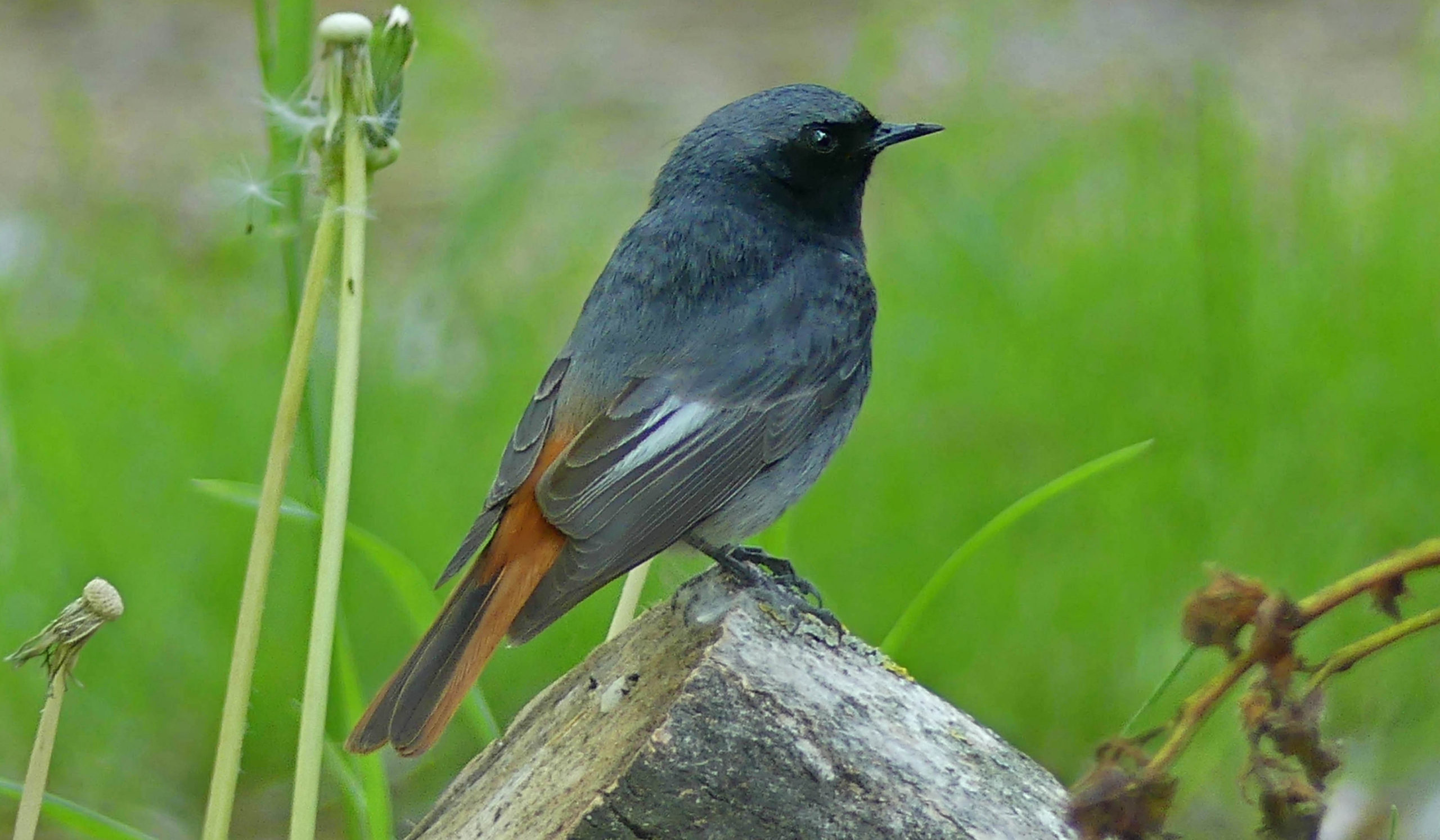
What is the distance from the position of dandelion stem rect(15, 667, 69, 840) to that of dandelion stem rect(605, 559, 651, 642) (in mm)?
1008

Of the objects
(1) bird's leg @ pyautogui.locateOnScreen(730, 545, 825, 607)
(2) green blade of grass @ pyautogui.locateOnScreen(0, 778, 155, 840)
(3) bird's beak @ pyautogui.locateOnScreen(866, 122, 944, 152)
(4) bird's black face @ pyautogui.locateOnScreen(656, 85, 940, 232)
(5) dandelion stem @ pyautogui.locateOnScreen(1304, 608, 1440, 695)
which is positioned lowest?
(2) green blade of grass @ pyautogui.locateOnScreen(0, 778, 155, 840)

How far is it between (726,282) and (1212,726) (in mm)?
1683

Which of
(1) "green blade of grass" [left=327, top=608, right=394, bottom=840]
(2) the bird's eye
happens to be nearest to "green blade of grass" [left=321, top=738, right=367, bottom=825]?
(1) "green blade of grass" [left=327, top=608, right=394, bottom=840]

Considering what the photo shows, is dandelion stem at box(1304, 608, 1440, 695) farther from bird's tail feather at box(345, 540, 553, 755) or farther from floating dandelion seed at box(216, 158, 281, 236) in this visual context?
floating dandelion seed at box(216, 158, 281, 236)

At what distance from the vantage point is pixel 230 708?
92.7 inches

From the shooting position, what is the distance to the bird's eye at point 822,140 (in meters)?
3.75

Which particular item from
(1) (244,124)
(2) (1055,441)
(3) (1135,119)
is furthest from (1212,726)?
(1) (244,124)

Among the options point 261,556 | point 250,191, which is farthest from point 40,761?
point 250,191

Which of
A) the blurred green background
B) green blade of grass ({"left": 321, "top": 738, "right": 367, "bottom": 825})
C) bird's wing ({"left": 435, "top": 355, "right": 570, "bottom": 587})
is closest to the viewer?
green blade of grass ({"left": 321, "top": 738, "right": 367, "bottom": 825})

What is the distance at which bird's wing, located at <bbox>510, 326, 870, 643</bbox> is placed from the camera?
290 centimetres

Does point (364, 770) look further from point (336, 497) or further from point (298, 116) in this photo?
point (298, 116)

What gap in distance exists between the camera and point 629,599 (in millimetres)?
3129

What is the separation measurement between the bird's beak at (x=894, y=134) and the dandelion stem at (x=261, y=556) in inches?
67.4

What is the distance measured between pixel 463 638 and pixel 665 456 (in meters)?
0.69
